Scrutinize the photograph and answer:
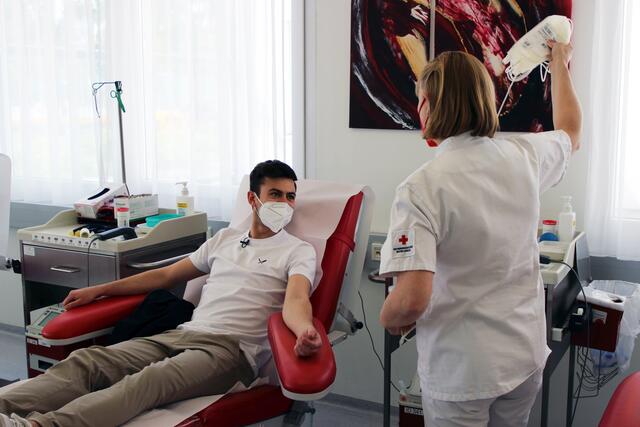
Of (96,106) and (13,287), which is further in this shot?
(13,287)

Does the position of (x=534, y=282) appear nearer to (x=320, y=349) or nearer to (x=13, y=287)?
(x=320, y=349)

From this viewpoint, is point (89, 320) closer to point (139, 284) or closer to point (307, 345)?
point (139, 284)

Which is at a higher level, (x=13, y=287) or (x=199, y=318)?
(x=199, y=318)

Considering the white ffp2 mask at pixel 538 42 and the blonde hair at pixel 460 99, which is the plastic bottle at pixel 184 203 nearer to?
the white ffp2 mask at pixel 538 42

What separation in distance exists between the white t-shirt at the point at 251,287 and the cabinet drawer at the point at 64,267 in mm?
534

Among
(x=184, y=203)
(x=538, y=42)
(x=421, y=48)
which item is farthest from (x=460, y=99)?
(x=184, y=203)

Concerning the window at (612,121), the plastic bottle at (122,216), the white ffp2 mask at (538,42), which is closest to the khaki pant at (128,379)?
the plastic bottle at (122,216)

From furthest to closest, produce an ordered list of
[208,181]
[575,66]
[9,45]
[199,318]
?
1. [9,45]
2. [208,181]
3. [575,66]
4. [199,318]

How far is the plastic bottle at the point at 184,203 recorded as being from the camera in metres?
2.95

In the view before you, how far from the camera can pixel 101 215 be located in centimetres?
295

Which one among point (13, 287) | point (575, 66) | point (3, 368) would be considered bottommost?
point (3, 368)

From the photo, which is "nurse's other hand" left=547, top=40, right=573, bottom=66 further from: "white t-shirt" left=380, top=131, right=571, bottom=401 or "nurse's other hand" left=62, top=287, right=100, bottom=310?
"nurse's other hand" left=62, top=287, right=100, bottom=310

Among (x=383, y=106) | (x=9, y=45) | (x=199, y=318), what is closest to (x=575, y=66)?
(x=383, y=106)

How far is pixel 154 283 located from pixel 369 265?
3.04 ft
